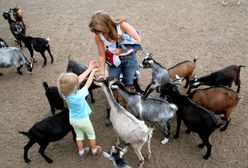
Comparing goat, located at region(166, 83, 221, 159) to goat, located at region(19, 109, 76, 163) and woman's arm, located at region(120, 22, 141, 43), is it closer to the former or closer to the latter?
woman's arm, located at region(120, 22, 141, 43)

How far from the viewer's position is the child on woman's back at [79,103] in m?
4.61

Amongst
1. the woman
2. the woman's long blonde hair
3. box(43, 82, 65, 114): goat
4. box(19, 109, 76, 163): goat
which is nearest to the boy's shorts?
box(19, 109, 76, 163): goat

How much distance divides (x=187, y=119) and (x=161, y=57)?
304 cm

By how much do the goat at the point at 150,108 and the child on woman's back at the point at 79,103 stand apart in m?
0.59

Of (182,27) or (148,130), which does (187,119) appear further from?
(182,27)

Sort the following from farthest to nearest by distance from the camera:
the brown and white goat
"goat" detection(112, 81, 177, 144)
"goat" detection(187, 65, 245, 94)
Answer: the brown and white goat → "goat" detection(187, 65, 245, 94) → "goat" detection(112, 81, 177, 144)

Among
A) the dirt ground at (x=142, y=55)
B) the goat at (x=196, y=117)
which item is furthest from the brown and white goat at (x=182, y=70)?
the goat at (x=196, y=117)

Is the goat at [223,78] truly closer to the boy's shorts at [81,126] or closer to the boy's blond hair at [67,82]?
the boy's shorts at [81,126]

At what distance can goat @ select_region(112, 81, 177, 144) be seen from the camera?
5418mm

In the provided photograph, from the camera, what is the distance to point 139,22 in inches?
387

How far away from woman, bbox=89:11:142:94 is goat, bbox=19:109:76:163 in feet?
3.36

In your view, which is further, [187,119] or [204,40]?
[204,40]

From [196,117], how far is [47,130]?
7.81 ft

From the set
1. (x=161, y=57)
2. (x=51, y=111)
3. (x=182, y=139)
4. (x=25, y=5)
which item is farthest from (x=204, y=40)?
(x=25, y=5)
